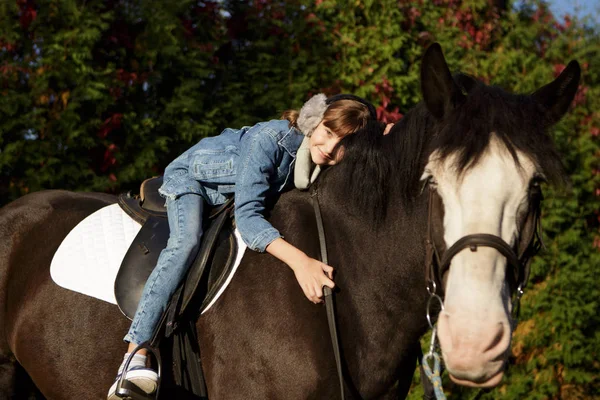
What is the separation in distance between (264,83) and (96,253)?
281 cm

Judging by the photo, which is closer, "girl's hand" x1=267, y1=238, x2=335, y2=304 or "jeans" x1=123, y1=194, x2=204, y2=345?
"girl's hand" x1=267, y1=238, x2=335, y2=304

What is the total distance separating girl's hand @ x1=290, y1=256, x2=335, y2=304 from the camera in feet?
8.44

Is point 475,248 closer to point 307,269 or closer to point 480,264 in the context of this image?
point 480,264

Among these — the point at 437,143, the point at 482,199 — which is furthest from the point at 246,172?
the point at 482,199

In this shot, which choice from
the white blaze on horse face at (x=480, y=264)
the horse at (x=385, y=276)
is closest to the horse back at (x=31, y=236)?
the horse at (x=385, y=276)

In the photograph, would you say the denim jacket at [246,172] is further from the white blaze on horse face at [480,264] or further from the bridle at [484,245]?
the white blaze on horse face at [480,264]

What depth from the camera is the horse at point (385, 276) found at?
6.70 ft

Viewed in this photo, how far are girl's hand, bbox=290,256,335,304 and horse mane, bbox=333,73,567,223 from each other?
30cm

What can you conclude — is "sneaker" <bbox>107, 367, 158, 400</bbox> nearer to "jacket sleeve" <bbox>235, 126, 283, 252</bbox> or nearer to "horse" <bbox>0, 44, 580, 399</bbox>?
"horse" <bbox>0, 44, 580, 399</bbox>

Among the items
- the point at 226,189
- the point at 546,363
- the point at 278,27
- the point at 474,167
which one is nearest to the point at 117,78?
the point at 278,27

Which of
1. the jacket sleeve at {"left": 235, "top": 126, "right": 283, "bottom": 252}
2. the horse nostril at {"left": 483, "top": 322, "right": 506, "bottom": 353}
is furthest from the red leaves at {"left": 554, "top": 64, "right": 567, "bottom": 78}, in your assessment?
the horse nostril at {"left": 483, "top": 322, "right": 506, "bottom": 353}

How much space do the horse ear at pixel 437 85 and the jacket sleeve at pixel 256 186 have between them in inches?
30.0

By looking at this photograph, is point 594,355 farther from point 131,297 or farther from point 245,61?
point 131,297

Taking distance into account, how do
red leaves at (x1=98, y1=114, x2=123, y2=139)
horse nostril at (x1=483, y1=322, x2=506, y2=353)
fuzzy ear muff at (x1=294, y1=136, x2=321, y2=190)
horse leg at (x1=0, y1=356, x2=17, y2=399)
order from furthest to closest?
red leaves at (x1=98, y1=114, x2=123, y2=139) → horse leg at (x1=0, y1=356, x2=17, y2=399) → fuzzy ear muff at (x1=294, y1=136, x2=321, y2=190) → horse nostril at (x1=483, y1=322, x2=506, y2=353)
